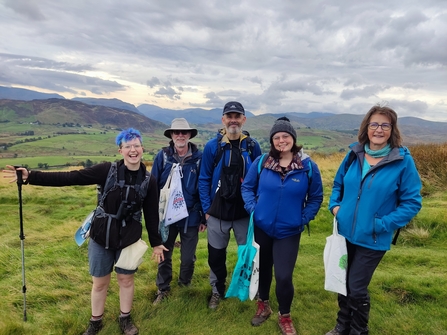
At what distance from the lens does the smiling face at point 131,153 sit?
11.5 feet

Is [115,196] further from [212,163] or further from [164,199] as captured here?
[212,163]

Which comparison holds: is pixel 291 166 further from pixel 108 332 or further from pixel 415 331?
pixel 108 332

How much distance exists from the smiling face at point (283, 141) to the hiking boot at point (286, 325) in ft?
7.56

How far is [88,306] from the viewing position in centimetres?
445

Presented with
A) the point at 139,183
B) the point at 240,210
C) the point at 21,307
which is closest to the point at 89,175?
the point at 139,183

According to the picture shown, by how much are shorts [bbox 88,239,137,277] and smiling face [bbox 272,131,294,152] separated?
247 cm

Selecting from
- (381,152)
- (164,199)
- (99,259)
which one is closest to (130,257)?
(99,259)

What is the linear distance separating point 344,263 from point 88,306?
152 inches

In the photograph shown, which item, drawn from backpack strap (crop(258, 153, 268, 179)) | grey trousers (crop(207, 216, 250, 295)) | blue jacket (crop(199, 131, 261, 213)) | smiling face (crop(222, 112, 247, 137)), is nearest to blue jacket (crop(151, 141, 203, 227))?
blue jacket (crop(199, 131, 261, 213))

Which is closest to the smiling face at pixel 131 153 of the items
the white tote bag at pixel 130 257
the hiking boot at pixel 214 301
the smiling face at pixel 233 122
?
the white tote bag at pixel 130 257

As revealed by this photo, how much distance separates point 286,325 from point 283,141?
8.24 feet

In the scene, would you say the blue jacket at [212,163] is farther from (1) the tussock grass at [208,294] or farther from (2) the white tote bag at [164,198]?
(1) the tussock grass at [208,294]

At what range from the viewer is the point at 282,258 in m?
3.71

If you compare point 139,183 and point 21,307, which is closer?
point 139,183
